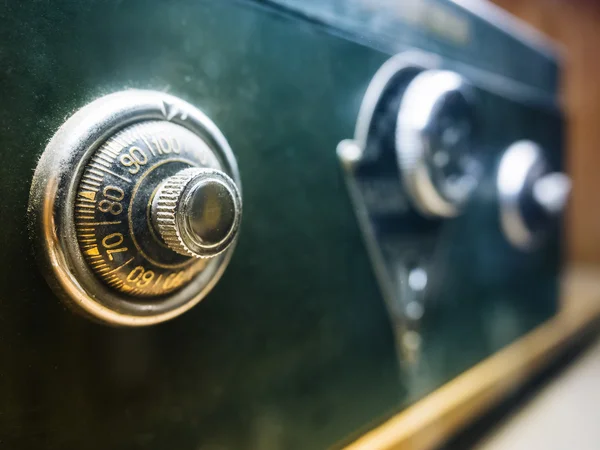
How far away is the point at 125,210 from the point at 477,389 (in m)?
0.46

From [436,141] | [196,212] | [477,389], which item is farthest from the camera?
[477,389]

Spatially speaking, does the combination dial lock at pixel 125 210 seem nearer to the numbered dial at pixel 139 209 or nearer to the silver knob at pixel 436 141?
the numbered dial at pixel 139 209

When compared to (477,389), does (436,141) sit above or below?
above

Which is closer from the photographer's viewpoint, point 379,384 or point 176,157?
point 176,157

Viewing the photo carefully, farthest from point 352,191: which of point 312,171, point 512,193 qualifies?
point 512,193

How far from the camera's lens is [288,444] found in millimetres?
427

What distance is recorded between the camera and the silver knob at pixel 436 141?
0.48 metres

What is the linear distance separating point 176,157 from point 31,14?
0.11 metres

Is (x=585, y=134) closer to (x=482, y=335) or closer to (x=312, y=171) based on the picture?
(x=482, y=335)

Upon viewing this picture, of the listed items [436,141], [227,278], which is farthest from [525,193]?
[227,278]

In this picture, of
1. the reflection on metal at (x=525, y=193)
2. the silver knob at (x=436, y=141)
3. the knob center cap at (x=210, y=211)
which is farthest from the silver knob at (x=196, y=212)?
the reflection on metal at (x=525, y=193)

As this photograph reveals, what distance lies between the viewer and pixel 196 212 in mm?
296

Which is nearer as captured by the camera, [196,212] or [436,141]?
[196,212]

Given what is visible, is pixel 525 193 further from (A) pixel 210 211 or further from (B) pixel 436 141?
(A) pixel 210 211
